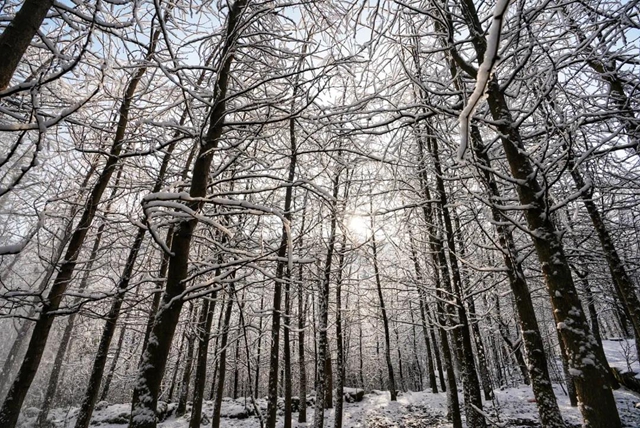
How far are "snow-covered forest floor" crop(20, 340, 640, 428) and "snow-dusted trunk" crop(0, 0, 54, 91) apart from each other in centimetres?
1232

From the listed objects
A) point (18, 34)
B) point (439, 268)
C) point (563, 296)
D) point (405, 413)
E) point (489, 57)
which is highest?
point (18, 34)

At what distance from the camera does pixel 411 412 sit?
13.4m

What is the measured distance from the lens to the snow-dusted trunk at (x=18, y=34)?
2072 mm

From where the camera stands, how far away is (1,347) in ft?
98.3

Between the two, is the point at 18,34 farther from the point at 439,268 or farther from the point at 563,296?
the point at 439,268

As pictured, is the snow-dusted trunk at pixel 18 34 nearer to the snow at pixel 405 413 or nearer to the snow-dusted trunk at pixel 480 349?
the snow-dusted trunk at pixel 480 349

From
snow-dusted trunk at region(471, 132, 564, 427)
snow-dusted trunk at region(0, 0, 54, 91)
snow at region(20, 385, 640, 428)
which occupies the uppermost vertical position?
snow-dusted trunk at region(0, 0, 54, 91)

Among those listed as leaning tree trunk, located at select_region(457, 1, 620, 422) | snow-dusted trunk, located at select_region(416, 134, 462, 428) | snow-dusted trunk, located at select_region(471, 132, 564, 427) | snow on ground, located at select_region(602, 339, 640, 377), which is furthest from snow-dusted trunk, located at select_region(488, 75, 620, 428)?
snow on ground, located at select_region(602, 339, 640, 377)

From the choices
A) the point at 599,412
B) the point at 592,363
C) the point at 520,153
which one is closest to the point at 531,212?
the point at 520,153

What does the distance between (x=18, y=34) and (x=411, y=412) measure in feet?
53.7

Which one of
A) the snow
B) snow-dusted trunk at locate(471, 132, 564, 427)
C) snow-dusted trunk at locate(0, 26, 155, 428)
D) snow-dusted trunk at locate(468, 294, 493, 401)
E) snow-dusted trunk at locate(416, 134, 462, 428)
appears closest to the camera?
snow-dusted trunk at locate(471, 132, 564, 427)

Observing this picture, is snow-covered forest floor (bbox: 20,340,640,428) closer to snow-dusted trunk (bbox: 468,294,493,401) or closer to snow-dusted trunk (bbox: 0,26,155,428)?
snow-dusted trunk (bbox: 468,294,493,401)

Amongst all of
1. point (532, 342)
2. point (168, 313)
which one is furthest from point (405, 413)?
point (168, 313)

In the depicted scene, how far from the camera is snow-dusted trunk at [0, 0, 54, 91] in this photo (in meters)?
2.07
